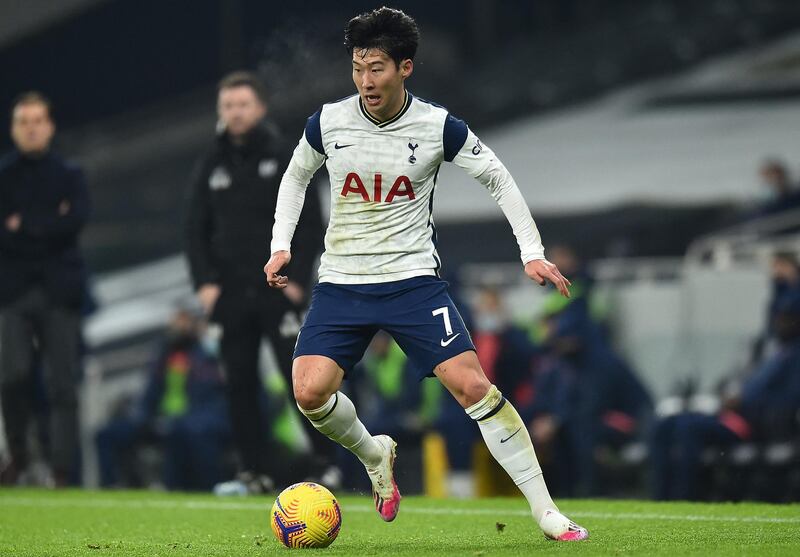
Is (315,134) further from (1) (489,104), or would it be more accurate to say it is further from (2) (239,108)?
(1) (489,104)

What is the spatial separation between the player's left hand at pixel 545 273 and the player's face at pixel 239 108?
3.30m

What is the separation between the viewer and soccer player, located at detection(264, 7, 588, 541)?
5.68 m

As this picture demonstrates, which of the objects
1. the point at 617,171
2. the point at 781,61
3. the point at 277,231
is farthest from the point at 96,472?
the point at 781,61

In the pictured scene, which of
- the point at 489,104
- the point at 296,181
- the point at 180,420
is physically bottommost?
the point at 180,420

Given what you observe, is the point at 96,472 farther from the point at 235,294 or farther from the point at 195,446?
the point at 235,294

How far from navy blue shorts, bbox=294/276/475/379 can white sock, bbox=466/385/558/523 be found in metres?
0.23

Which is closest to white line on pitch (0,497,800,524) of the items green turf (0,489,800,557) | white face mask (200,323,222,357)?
green turf (0,489,800,557)

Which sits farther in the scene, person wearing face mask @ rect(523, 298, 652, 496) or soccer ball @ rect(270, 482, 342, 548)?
person wearing face mask @ rect(523, 298, 652, 496)

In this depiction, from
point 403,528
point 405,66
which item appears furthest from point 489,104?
point 405,66

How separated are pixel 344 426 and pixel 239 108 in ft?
9.74

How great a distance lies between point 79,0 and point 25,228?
15.0 m

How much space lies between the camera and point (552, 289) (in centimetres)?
1145

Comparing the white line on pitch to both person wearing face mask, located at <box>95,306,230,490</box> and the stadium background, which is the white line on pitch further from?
the stadium background

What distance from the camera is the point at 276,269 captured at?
19.0 feet
